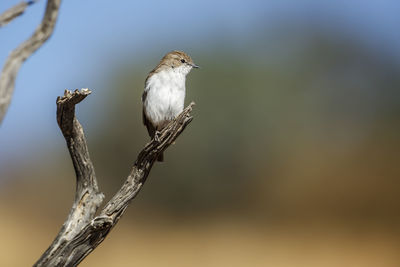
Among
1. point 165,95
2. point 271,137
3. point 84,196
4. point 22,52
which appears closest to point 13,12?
point 22,52

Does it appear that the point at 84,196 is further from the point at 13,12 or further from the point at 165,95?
the point at 165,95

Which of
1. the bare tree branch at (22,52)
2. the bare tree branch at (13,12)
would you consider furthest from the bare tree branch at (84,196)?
the bare tree branch at (13,12)

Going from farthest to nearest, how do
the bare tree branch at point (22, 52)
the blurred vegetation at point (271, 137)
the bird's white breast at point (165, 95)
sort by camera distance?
the blurred vegetation at point (271, 137) < the bird's white breast at point (165, 95) < the bare tree branch at point (22, 52)

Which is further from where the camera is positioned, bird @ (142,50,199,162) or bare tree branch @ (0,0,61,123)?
bird @ (142,50,199,162)

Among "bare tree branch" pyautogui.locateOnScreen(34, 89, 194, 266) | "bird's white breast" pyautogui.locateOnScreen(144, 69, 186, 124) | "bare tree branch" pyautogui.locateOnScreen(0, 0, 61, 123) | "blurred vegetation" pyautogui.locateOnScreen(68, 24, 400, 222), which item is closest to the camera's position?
"bare tree branch" pyautogui.locateOnScreen(0, 0, 61, 123)

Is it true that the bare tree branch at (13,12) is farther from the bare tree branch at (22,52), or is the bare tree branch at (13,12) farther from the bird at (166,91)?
the bird at (166,91)

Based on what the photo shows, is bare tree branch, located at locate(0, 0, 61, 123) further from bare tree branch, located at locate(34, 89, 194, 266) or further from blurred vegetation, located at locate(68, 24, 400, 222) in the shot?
blurred vegetation, located at locate(68, 24, 400, 222)

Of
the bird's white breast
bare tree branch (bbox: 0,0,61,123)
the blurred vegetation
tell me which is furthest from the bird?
the blurred vegetation
